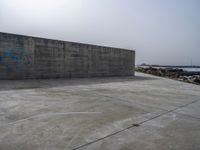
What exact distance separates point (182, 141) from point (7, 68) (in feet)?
29.7

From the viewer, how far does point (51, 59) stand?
10.1 meters

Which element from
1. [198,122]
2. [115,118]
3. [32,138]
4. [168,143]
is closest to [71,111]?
[115,118]

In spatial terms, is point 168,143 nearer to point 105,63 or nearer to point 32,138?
point 32,138

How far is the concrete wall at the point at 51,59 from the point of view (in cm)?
848

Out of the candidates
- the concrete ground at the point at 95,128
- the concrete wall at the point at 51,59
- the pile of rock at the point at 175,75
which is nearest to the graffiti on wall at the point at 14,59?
the concrete wall at the point at 51,59

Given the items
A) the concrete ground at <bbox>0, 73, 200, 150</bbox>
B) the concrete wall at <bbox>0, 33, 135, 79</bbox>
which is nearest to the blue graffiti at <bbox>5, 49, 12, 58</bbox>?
the concrete wall at <bbox>0, 33, 135, 79</bbox>

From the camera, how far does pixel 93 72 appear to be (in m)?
12.7

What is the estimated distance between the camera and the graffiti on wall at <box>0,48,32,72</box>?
829 centimetres

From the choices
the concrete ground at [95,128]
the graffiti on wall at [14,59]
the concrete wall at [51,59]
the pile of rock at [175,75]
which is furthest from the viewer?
the pile of rock at [175,75]

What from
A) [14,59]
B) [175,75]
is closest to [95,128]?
[14,59]

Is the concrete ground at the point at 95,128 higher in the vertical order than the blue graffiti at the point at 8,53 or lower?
lower

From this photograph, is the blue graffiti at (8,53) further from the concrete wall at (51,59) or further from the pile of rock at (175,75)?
the pile of rock at (175,75)

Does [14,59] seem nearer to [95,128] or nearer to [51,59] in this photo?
[51,59]

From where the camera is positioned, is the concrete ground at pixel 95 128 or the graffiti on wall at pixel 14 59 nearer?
the concrete ground at pixel 95 128
